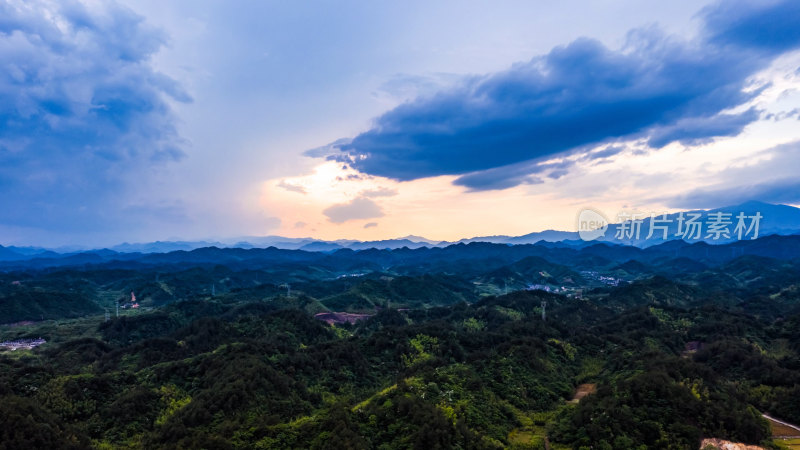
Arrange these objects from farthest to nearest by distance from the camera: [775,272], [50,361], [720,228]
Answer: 1. [775,272]
2. [720,228]
3. [50,361]

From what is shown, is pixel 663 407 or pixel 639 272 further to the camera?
pixel 639 272

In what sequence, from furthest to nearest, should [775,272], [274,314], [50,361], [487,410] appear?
[775,272]
[274,314]
[50,361]
[487,410]

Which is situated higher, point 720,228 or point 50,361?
point 720,228

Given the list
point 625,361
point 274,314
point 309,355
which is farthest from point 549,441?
point 274,314

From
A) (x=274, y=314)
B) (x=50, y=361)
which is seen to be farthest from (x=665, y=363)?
(x=50, y=361)

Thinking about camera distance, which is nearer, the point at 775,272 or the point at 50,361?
the point at 50,361

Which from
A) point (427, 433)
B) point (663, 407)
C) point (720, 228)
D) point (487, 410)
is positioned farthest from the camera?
point (720, 228)

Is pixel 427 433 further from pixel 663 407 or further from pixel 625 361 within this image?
pixel 625 361

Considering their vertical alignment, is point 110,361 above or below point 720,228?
below

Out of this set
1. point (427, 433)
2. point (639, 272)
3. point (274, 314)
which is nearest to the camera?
point (427, 433)

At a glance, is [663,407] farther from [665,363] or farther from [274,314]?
[274,314]
